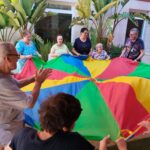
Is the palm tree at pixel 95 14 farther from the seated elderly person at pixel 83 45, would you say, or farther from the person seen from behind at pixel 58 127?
the person seen from behind at pixel 58 127

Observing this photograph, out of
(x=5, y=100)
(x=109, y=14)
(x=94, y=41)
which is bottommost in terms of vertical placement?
(x=94, y=41)

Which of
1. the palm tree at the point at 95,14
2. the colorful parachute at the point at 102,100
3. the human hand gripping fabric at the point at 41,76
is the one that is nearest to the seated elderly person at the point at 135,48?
the colorful parachute at the point at 102,100

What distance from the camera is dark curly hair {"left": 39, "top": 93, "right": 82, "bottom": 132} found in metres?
1.23

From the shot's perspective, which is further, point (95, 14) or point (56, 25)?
point (56, 25)

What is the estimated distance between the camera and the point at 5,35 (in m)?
7.61

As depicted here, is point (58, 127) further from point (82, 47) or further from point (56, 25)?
point (56, 25)

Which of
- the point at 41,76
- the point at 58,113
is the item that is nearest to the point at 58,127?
the point at 58,113

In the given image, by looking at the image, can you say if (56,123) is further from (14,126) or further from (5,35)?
(5,35)

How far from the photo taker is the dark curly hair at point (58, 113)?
123cm

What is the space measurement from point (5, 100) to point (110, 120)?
1.17m

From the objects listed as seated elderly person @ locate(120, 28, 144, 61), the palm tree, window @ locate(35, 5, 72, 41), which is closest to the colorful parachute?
seated elderly person @ locate(120, 28, 144, 61)

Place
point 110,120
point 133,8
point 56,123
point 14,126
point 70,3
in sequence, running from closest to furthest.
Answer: point 56,123, point 14,126, point 110,120, point 70,3, point 133,8

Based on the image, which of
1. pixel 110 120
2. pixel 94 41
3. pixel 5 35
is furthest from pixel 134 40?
Answer: pixel 5 35

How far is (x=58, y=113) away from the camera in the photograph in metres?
1.23
